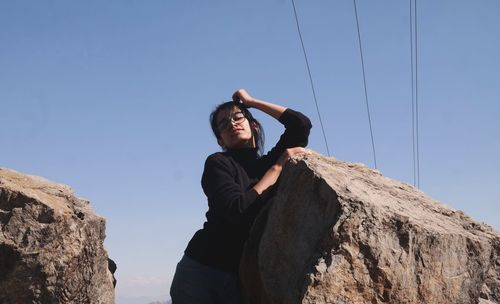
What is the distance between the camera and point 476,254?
350cm

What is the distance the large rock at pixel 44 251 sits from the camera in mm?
4004

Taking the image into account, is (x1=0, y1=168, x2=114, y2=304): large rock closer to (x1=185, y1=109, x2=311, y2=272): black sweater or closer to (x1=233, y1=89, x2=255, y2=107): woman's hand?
(x1=185, y1=109, x2=311, y2=272): black sweater

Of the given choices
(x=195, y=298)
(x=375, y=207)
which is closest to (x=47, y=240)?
(x=195, y=298)

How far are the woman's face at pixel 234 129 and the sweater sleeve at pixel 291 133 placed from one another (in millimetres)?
225

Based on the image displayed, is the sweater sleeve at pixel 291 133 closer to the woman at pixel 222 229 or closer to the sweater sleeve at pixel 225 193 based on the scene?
the woman at pixel 222 229

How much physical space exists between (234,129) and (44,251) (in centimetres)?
170

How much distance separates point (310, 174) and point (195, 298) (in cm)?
131

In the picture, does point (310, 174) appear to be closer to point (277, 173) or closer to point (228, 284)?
point (277, 173)

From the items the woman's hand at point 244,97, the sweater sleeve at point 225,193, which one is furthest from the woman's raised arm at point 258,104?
the sweater sleeve at point 225,193

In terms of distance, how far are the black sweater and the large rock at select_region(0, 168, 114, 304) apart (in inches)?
32.2

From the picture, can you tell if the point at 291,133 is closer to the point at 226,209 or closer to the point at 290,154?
the point at 290,154

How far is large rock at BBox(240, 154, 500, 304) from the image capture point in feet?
10.2

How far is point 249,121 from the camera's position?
15.2ft

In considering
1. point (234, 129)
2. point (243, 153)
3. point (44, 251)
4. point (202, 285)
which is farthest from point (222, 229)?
point (44, 251)
